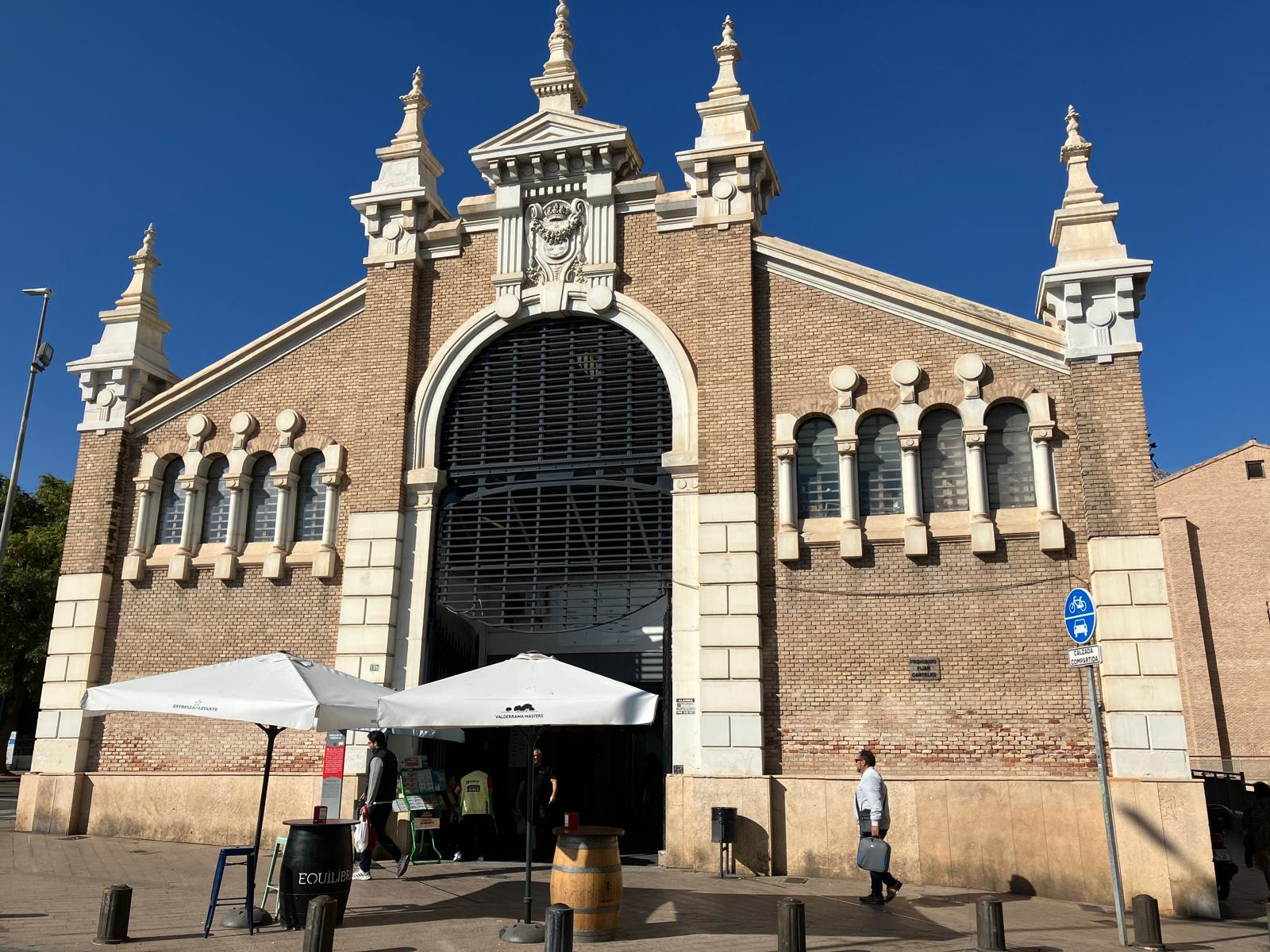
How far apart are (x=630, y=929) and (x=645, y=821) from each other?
419 inches

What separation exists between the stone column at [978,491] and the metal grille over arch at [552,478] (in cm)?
443

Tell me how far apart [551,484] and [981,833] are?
7.96 m

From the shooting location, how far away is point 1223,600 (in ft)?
114

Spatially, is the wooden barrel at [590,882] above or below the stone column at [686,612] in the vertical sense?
below

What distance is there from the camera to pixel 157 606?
17625 mm

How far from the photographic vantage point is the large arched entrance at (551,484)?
15.9 m

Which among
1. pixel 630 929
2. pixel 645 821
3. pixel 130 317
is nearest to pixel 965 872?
pixel 630 929

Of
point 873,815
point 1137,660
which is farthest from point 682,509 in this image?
point 1137,660

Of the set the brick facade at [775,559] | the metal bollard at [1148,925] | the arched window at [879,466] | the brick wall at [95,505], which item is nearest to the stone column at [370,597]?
the brick facade at [775,559]

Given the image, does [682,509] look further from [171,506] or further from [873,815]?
[171,506]

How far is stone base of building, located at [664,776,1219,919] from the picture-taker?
490 inches

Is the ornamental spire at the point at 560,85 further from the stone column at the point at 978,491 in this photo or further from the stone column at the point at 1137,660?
the stone column at the point at 1137,660

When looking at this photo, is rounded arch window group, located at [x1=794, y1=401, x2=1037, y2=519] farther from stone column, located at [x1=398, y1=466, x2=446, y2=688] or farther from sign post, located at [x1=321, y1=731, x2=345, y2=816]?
sign post, located at [x1=321, y1=731, x2=345, y2=816]

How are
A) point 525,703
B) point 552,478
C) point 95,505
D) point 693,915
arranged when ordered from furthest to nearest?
point 95,505 → point 552,478 → point 693,915 → point 525,703
